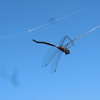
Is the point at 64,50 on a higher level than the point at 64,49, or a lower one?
lower
